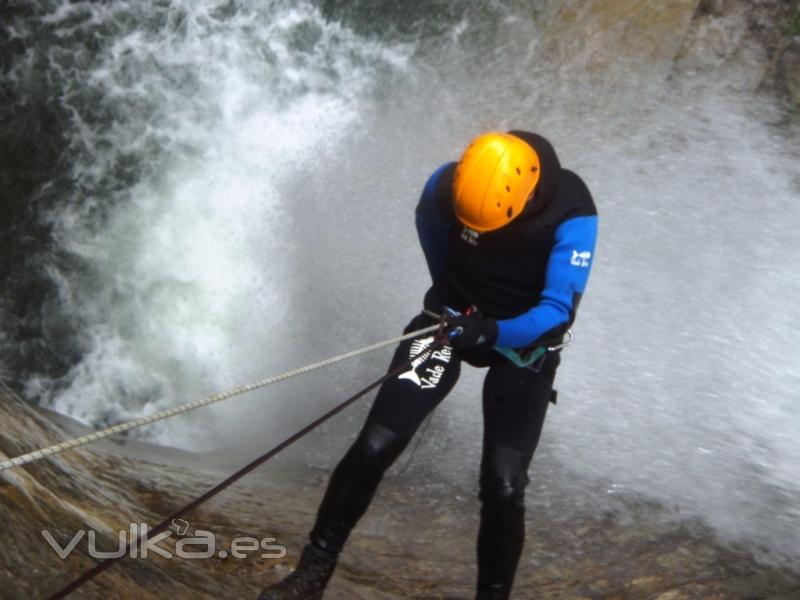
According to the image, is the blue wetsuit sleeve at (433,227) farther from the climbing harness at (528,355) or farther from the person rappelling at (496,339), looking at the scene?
the climbing harness at (528,355)

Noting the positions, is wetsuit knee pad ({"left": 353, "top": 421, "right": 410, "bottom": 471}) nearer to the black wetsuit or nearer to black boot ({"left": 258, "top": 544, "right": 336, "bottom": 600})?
the black wetsuit

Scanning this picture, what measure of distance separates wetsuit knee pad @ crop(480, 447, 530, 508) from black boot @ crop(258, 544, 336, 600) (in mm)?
653

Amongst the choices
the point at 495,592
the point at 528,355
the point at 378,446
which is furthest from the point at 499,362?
the point at 495,592

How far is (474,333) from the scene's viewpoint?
12.4 ft

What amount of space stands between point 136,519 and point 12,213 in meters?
4.98

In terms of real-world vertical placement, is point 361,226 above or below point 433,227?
below

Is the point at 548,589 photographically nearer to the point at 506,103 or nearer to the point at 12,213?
the point at 506,103

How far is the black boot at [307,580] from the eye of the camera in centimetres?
357

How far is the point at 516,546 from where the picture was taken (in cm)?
374

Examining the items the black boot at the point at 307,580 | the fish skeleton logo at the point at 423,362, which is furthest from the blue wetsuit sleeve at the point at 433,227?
the black boot at the point at 307,580

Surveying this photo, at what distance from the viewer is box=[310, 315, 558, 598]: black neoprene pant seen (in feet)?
12.1

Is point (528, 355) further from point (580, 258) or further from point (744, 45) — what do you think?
point (744, 45)

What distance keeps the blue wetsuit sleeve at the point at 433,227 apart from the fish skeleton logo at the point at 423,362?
38 cm

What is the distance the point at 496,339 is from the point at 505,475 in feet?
1.73
